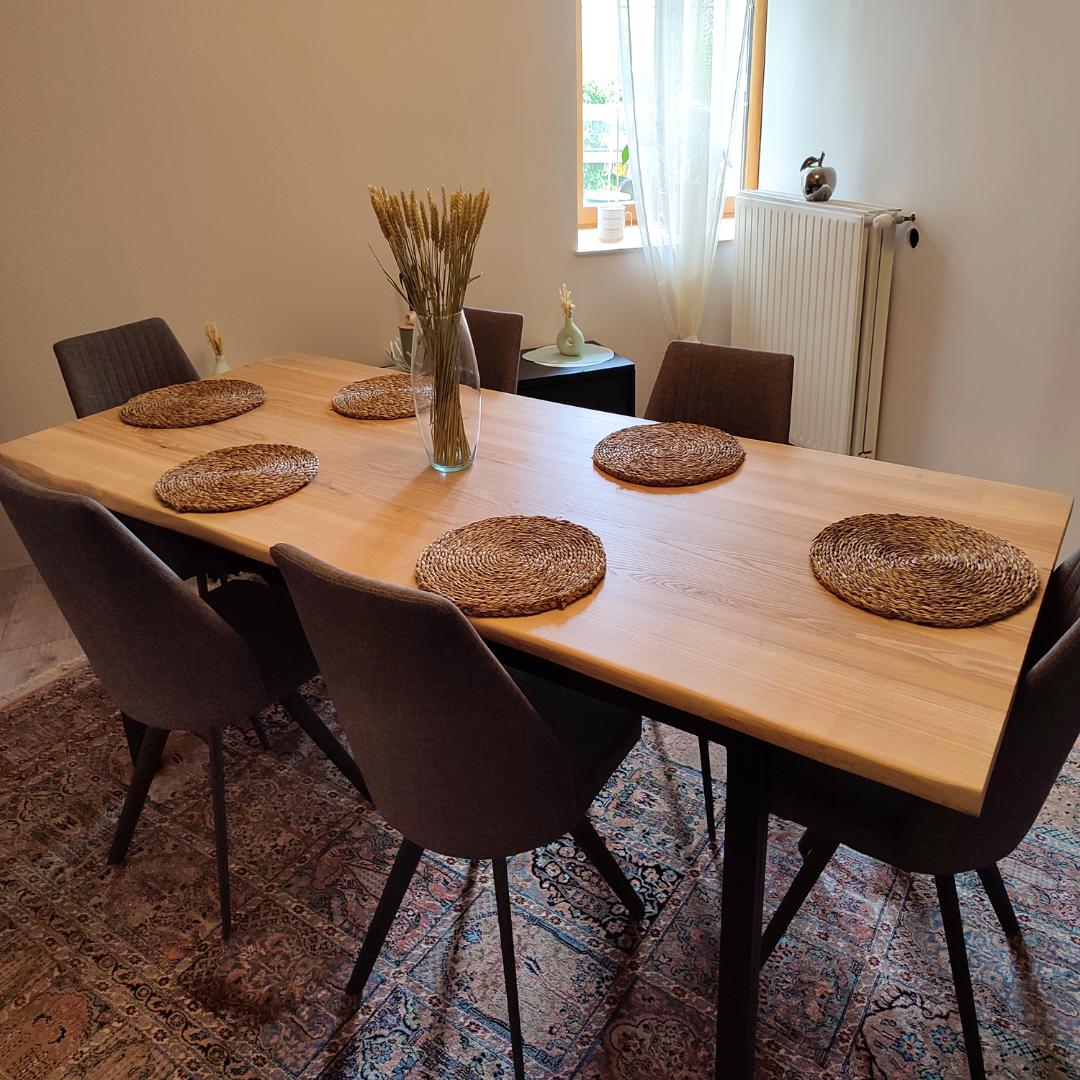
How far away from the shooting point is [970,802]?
91cm

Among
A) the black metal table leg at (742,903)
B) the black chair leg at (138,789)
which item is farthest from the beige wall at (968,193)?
the black chair leg at (138,789)

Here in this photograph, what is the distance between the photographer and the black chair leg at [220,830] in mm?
1661

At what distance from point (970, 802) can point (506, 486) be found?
100 centimetres

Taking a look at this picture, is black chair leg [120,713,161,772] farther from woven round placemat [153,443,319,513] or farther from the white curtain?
the white curtain

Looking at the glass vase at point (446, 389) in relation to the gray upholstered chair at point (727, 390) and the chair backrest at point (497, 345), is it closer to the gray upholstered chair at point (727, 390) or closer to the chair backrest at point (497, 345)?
the gray upholstered chair at point (727, 390)

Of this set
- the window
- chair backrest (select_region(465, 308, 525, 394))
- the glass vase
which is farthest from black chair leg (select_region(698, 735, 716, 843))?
the window

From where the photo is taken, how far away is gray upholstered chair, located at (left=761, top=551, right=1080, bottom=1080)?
1.08 metres

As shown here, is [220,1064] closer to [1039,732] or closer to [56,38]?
[1039,732]

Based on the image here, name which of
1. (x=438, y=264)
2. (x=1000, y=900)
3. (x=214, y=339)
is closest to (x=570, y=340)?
(x=214, y=339)

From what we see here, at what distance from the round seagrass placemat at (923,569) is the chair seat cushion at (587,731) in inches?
15.7

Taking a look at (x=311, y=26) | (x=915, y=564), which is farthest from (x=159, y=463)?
(x=311, y=26)

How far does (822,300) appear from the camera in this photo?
10.5 ft

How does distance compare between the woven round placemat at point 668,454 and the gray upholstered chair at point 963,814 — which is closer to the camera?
the gray upholstered chair at point 963,814

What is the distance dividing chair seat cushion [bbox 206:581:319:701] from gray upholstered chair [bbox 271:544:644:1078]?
416 mm
